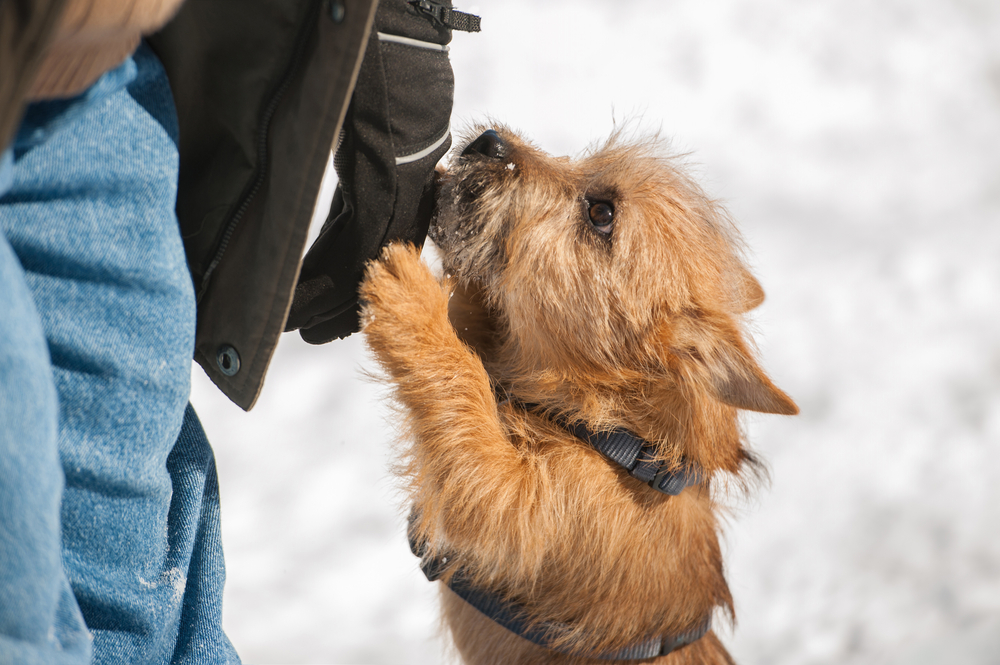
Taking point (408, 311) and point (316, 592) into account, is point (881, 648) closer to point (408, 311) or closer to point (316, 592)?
point (316, 592)

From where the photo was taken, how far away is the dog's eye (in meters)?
2.10

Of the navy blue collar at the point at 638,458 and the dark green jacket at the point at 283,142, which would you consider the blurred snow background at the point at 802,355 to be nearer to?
the navy blue collar at the point at 638,458

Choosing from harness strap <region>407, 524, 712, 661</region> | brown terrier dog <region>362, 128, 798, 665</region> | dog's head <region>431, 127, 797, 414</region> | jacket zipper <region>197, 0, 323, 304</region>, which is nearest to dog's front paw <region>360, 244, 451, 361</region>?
brown terrier dog <region>362, 128, 798, 665</region>

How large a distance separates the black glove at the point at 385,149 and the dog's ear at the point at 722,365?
2.84ft

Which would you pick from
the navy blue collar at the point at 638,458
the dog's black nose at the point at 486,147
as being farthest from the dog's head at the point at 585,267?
the navy blue collar at the point at 638,458

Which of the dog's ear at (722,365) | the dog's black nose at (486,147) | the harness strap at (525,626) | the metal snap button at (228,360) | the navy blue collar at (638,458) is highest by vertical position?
the dog's black nose at (486,147)

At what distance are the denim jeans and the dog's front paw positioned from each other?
1.68ft

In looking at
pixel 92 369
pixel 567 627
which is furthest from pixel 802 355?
pixel 92 369

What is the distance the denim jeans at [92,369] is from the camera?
2.82 feet

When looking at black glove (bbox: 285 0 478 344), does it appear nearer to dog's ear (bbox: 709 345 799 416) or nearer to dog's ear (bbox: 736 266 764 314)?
dog's ear (bbox: 709 345 799 416)

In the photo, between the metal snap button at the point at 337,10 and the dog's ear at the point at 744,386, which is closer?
the metal snap button at the point at 337,10

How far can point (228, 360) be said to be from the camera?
54.9 inches

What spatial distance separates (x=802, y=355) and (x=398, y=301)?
338cm

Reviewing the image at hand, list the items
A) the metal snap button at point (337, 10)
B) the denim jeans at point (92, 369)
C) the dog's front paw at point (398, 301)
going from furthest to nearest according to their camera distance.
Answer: the dog's front paw at point (398, 301) < the metal snap button at point (337, 10) < the denim jeans at point (92, 369)
